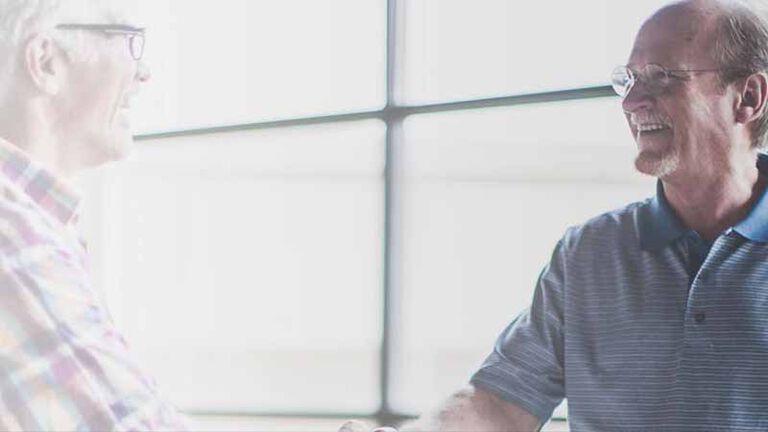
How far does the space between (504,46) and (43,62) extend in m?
0.62

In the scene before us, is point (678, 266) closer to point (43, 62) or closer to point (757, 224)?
point (757, 224)

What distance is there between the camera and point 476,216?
1.62m

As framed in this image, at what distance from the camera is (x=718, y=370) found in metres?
1.33

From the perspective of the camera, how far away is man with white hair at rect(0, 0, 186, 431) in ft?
4.10

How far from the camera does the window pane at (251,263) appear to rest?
1687mm

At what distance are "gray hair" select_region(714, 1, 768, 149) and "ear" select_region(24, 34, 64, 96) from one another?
84 centimetres

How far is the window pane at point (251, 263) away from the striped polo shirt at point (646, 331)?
0.28 m

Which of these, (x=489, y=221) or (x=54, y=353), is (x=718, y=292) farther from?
(x=54, y=353)

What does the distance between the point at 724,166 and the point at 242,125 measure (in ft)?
2.39

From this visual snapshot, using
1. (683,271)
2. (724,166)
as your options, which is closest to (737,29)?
(724,166)

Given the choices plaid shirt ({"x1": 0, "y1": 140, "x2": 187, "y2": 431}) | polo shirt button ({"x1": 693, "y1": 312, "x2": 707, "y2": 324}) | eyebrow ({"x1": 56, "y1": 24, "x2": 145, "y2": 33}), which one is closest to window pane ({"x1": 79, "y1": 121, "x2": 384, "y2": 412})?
eyebrow ({"x1": 56, "y1": 24, "x2": 145, "y2": 33})

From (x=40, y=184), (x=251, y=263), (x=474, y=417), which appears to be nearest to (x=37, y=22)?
(x=40, y=184)

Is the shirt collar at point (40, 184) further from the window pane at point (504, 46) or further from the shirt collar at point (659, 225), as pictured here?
the shirt collar at point (659, 225)

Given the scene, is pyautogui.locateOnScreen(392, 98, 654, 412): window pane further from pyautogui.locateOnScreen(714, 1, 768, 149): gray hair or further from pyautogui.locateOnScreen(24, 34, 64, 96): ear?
pyautogui.locateOnScreen(24, 34, 64, 96): ear
